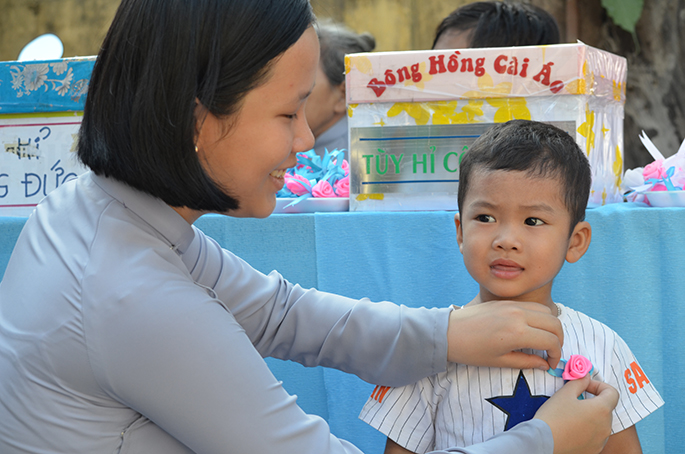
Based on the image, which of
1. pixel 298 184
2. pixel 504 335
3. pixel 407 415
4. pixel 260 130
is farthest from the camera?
pixel 298 184

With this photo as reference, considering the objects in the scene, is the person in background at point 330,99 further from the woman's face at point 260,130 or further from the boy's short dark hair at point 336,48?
the woman's face at point 260,130

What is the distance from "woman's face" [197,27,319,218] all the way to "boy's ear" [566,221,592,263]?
1.64 ft

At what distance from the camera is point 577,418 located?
2.77 feet

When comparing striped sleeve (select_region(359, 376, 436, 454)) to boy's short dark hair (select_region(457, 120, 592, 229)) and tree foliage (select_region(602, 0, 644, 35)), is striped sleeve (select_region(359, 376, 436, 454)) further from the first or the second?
tree foliage (select_region(602, 0, 644, 35))

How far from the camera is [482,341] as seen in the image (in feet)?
2.95

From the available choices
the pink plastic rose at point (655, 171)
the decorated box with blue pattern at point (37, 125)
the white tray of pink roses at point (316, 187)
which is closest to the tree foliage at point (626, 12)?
the pink plastic rose at point (655, 171)

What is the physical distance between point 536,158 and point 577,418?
40cm

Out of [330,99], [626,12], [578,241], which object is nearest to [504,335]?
[578,241]

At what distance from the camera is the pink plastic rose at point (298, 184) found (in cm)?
142

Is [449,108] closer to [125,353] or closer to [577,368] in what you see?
[577,368]

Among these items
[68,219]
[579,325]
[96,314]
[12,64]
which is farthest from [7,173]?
[579,325]

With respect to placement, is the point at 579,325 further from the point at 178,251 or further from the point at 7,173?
the point at 7,173

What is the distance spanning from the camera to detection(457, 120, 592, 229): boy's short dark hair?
3.22 feet

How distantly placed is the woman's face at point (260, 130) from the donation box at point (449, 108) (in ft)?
1.66
